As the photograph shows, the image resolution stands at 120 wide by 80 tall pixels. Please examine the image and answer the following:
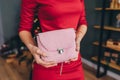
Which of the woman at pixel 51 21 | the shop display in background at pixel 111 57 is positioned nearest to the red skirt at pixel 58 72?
the woman at pixel 51 21

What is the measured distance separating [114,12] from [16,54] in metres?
2.31

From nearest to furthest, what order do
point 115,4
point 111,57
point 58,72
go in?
point 58,72, point 115,4, point 111,57

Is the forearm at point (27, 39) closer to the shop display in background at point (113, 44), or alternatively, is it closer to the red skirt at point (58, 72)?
the red skirt at point (58, 72)

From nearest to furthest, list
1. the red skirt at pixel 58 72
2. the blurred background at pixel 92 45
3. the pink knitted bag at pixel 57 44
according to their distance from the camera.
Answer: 1. the pink knitted bag at pixel 57 44
2. the red skirt at pixel 58 72
3. the blurred background at pixel 92 45

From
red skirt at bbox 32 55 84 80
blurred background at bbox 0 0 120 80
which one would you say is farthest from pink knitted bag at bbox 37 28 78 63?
blurred background at bbox 0 0 120 80

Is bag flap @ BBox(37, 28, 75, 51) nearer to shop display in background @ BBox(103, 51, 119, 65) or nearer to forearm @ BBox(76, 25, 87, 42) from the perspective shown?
forearm @ BBox(76, 25, 87, 42)

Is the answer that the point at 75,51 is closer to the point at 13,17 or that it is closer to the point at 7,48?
the point at 7,48

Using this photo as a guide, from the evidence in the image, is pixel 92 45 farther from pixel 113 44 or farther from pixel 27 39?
pixel 27 39

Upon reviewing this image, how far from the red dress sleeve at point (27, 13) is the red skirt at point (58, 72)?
0.20m

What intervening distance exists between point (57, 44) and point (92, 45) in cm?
233

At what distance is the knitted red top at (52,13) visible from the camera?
2.31 feet

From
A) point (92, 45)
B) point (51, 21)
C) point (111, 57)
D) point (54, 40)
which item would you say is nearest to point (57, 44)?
point (54, 40)

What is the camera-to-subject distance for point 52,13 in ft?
2.30

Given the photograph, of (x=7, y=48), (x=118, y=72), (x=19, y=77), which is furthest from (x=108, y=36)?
(x=7, y=48)
